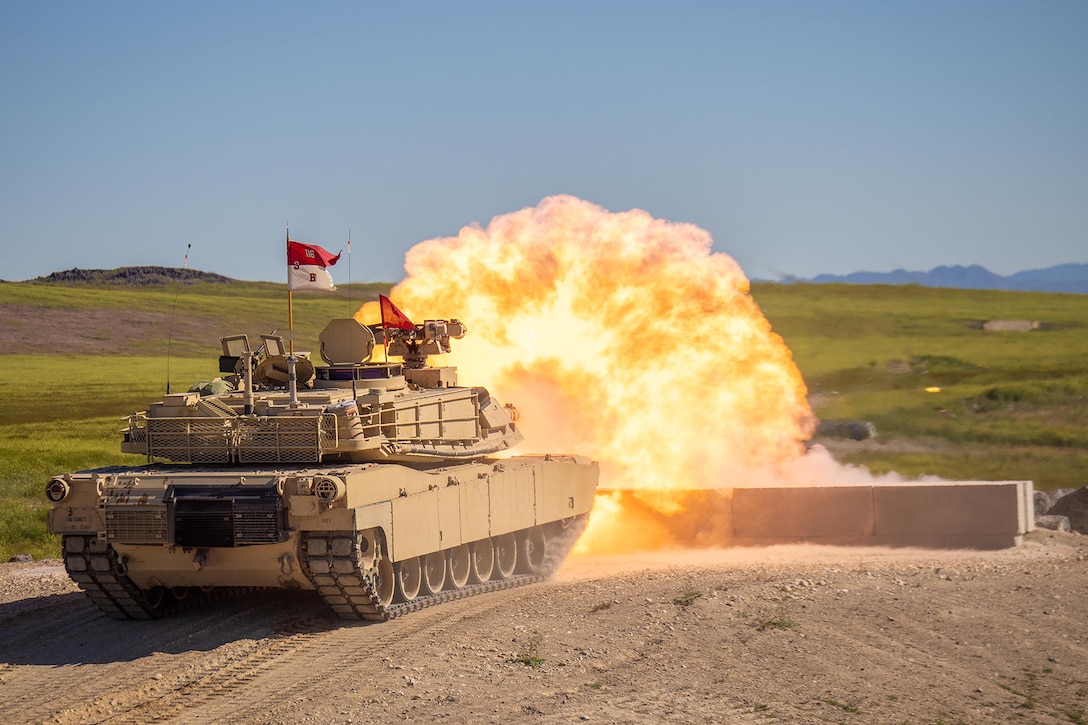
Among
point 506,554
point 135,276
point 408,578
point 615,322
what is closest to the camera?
point 408,578

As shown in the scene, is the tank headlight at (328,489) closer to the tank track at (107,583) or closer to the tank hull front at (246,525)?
the tank hull front at (246,525)

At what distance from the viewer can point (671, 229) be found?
30.4m

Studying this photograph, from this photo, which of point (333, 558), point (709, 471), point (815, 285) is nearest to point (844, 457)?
point (709, 471)

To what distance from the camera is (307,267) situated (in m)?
23.8

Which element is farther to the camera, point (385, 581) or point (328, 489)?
point (385, 581)

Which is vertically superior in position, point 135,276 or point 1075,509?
point 135,276

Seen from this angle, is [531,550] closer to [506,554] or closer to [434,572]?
[506,554]

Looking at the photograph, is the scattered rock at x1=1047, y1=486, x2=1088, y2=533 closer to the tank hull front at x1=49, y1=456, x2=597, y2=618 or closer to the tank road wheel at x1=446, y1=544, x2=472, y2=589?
the tank road wheel at x1=446, y1=544, x2=472, y2=589

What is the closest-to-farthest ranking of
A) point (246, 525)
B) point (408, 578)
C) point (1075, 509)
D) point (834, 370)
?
1. point (246, 525)
2. point (408, 578)
3. point (1075, 509)
4. point (834, 370)

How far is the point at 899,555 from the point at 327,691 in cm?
1328

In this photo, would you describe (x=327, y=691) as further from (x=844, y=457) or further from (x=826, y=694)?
(x=844, y=457)

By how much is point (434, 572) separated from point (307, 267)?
526 cm

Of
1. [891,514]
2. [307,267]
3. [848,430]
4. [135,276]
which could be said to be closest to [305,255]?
[307,267]

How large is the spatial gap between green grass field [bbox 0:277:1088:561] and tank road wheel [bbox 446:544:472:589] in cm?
1094
